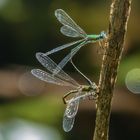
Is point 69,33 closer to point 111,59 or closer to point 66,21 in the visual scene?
point 66,21

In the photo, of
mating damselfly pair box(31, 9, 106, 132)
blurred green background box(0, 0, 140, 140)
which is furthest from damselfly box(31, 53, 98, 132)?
blurred green background box(0, 0, 140, 140)

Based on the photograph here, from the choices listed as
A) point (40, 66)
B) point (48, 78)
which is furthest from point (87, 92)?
point (40, 66)

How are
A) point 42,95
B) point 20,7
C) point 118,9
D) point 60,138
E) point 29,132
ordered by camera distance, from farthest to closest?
point 20,7, point 42,95, point 60,138, point 29,132, point 118,9

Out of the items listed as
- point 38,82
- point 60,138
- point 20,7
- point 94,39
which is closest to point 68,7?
point 20,7

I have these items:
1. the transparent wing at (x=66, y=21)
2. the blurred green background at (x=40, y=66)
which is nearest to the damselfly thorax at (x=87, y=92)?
the transparent wing at (x=66, y=21)

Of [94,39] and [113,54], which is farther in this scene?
[94,39]

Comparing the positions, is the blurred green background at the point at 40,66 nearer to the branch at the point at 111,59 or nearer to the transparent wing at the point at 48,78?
the transparent wing at the point at 48,78

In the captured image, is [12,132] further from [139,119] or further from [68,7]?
[68,7]
